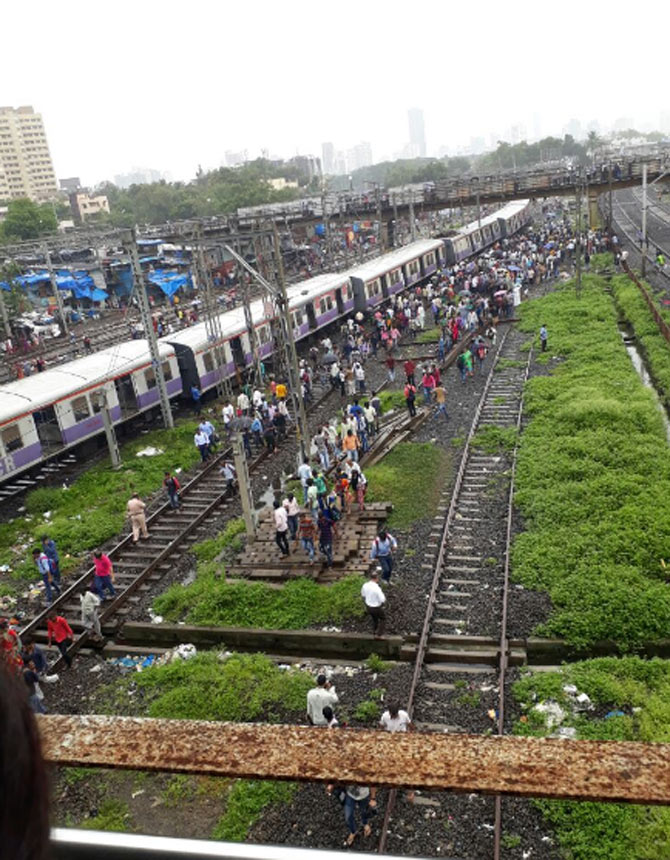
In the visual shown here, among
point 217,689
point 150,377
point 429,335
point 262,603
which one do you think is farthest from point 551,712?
point 429,335

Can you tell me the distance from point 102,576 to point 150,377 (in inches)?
415

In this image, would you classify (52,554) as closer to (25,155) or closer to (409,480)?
(409,480)

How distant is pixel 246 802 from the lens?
7.35m

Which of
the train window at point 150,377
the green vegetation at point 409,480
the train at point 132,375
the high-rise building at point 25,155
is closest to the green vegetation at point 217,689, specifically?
the green vegetation at point 409,480

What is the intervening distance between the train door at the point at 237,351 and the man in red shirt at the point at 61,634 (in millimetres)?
14149

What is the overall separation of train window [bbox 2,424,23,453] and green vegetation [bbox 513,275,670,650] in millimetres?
11789

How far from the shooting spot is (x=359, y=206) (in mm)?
48969

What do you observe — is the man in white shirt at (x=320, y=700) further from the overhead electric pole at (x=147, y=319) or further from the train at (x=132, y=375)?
the overhead electric pole at (x=147, y=319)

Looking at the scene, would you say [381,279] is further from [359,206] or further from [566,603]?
[566,603]

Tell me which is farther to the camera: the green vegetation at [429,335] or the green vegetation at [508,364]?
the green vegetation at [429,335]

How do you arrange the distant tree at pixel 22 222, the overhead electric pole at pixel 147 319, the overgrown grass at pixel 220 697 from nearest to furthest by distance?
the overgrown grass at pixel 220 697 → the overhead electric pole at pixel 147 319 → the distant tree at pixel 22 222

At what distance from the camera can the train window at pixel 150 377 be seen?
21.2 metres

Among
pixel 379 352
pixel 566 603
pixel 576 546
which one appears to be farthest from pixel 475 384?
pixel 566 603

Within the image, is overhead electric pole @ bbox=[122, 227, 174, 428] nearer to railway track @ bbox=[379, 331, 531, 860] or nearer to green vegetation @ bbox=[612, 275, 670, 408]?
railway track @ bbox=[379, 331, 531, 860]
